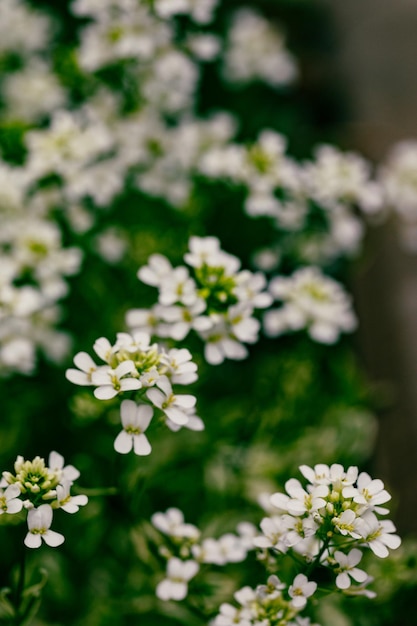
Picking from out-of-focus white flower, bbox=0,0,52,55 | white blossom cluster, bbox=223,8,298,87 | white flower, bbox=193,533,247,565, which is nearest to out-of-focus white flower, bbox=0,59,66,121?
out-of-focus white flower, bbox=0,0,52,55

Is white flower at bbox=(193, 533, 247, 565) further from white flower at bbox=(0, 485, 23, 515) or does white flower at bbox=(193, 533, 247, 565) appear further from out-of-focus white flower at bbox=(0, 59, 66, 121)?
out-of-focus white flower at bbox=(0, 59, 66, 121)

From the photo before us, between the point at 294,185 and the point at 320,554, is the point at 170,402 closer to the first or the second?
the point at 320,554

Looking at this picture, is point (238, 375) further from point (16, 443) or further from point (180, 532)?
point (180, 532)

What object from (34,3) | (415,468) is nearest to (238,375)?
(415,468)

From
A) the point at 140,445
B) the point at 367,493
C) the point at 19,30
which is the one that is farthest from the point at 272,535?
the point at 19,30

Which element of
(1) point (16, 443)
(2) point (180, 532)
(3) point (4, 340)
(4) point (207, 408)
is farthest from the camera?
(4) point (207, 408)

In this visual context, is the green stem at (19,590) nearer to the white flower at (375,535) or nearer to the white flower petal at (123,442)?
the white flower petal at (123,442)

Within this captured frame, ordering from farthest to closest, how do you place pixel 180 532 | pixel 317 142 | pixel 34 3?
pixel 34 3, pixel 317 142, pixel 180 532
